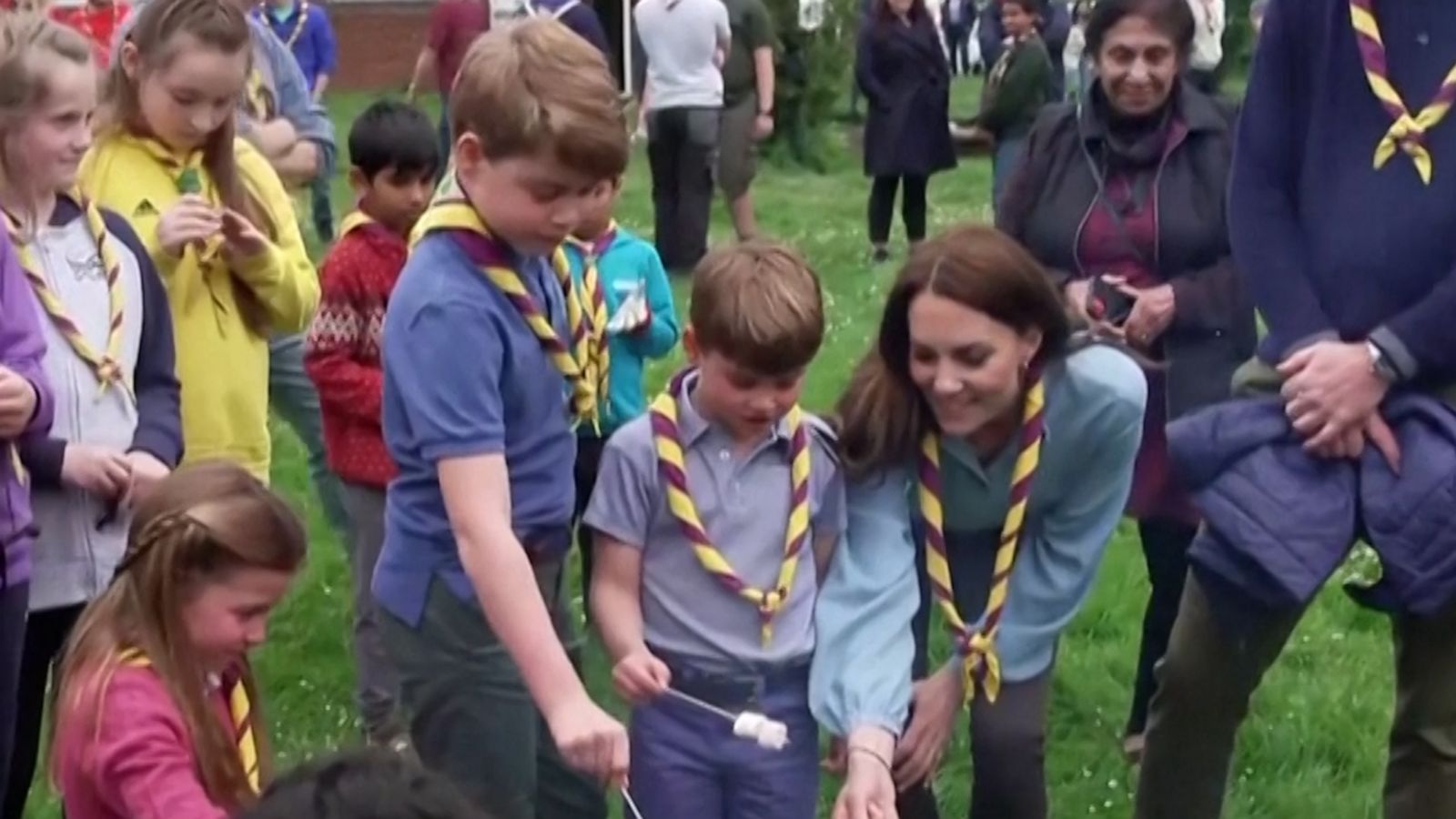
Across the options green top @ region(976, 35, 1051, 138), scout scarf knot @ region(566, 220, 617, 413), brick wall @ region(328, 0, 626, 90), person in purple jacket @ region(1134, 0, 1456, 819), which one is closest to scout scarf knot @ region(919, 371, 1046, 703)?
person in purple jacket @ region(1134, 0, 1456, 819)

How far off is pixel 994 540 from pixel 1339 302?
69 centimetres

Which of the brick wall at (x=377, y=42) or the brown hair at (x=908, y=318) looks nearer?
the brown hair at (x=908, y=318)

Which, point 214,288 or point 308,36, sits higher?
point 214,288

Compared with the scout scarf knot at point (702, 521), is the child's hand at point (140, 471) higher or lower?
lower

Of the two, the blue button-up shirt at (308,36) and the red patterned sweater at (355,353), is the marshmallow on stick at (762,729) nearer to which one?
the red patterned sweater at (355,353)

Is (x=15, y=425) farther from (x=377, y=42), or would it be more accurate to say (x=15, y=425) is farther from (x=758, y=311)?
(x=377, y=42)

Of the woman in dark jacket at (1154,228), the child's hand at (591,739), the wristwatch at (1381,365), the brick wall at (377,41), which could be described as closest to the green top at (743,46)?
the woman in dark jacket at (1154,228)

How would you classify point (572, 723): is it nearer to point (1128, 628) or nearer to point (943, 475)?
point (943, 475)

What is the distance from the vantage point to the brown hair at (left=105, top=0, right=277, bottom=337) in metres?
3.93

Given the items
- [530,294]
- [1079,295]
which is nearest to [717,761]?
[530,294]

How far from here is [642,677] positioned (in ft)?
10.6

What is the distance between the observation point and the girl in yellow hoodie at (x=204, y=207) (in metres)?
3.94

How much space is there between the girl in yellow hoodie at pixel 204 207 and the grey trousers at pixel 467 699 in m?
0.98

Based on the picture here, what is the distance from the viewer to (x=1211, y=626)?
3.57 metres
